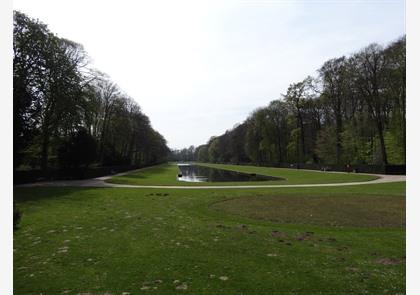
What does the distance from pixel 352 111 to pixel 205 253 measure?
47.5 metres

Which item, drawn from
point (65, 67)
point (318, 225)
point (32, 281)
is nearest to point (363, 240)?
point (318, 225)

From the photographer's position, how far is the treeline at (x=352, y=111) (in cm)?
3709

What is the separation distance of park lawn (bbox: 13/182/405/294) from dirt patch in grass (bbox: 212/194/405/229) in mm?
141

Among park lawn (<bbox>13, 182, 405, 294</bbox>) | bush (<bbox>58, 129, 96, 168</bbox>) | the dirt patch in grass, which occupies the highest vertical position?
bush (<bbox>58, 129, 96, 168</bbox>)

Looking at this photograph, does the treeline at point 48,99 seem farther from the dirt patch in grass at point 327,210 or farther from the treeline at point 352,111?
the treeline at point 352,111

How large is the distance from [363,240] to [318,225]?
2022 mm

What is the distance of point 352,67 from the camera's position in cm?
4025

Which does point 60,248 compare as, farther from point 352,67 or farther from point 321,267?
point 352,67

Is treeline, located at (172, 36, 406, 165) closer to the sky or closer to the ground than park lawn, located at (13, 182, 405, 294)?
closer to the sky

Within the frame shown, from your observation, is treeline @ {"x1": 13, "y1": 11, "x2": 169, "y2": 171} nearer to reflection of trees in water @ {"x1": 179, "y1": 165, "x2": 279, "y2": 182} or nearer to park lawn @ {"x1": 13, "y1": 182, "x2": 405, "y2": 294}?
park lawn @ {"x1": 13, "y1": 182, "x2": 405, "y2": 294}

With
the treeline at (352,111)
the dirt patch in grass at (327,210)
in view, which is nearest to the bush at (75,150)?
the dirt patch in grass at (327,210)

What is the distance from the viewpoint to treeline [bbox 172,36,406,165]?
37.1 m

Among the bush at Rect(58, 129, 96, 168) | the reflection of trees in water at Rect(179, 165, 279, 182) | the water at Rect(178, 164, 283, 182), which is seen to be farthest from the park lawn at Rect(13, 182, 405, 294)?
the reflection of trees in water at Rect(179, 165, 279, 182)

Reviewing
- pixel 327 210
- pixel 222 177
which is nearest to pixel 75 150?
pixel 222 177
